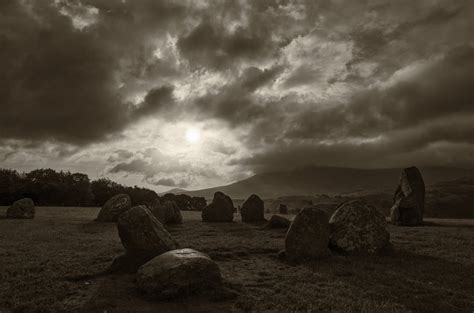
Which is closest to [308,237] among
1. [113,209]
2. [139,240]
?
[139,240]

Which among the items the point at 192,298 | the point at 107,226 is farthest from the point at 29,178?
the point at 192,298

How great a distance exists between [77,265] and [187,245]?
6891 mm

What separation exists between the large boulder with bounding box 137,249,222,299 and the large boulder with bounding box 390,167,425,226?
90.6 feet

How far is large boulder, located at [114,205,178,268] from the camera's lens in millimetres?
14586

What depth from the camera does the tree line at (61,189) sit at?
5090cm

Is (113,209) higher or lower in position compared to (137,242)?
higher

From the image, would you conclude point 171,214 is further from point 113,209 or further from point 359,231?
point 359,231

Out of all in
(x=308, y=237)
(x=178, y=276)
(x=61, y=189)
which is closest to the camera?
(x=178, y=276)

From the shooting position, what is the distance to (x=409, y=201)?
34.2 meters

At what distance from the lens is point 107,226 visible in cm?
2997

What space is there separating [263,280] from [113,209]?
82.0 feet

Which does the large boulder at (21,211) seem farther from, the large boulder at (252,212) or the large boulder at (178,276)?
the large boulder at (178,276)

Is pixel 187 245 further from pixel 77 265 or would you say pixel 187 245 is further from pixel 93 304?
pixel 93 304

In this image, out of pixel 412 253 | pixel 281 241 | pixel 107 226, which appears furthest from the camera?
pixel 107 226
